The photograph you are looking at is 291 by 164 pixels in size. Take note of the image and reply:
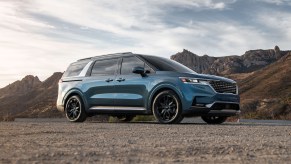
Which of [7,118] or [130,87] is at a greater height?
[130,87]

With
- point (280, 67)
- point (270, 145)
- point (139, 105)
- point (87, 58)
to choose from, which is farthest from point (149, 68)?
point (280, 67)

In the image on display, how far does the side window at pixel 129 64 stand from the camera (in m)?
11.3

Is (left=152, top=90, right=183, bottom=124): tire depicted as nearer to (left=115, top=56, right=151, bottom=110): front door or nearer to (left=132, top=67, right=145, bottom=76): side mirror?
(left=115, top=56, right=151, bottom=110): front door

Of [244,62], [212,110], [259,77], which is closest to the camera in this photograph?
[212,110]

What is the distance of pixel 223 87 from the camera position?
1067 cm

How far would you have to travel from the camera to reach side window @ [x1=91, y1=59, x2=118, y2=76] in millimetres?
11789

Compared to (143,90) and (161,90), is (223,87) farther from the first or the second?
(143,90)

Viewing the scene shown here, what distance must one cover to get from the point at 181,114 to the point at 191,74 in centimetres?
91

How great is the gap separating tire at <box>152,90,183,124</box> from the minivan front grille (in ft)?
2.96

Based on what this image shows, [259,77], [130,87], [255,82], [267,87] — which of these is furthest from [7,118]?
[259,77]

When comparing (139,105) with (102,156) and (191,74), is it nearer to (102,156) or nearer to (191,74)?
(191,74)

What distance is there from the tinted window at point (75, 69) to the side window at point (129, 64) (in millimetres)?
1435

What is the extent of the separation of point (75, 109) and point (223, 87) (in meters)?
3.88

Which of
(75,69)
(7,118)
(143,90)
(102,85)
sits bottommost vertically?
(7,118)
